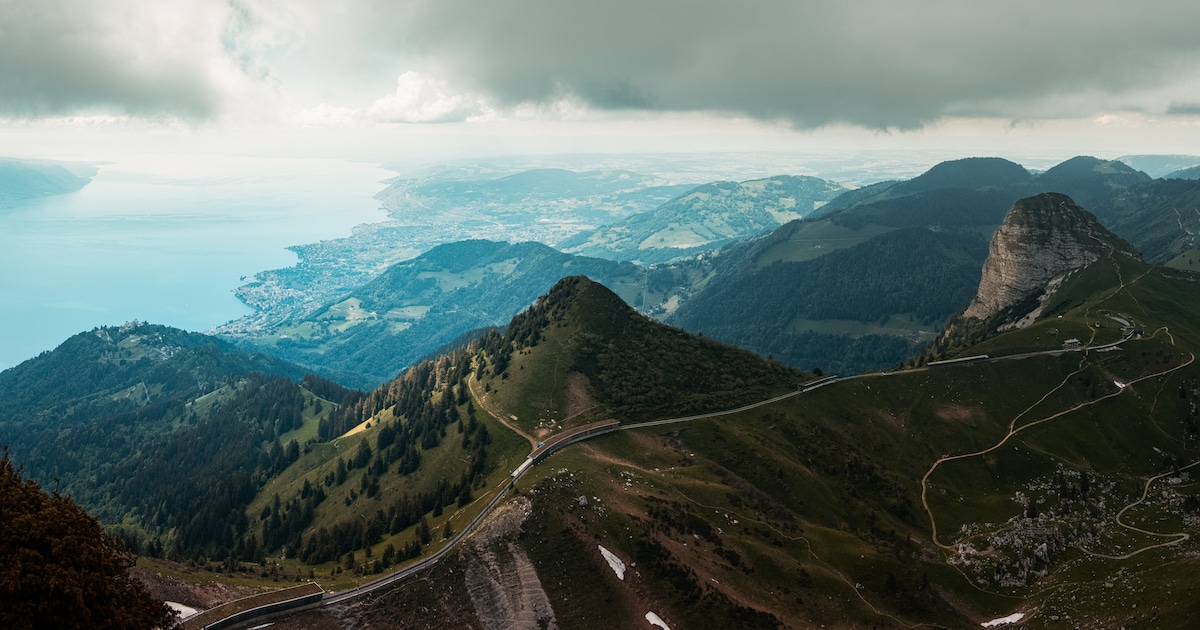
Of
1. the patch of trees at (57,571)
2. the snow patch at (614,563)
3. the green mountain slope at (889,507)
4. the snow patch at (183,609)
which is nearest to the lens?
the patch of trees at (57,571)

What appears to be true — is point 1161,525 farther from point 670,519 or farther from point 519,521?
point 519,521

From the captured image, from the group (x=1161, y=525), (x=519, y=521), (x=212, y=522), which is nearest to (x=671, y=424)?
(x=519, y=521)

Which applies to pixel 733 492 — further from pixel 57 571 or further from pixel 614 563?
pixel 57 571

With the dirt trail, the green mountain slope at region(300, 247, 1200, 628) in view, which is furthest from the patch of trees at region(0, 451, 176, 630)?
the dirt trail

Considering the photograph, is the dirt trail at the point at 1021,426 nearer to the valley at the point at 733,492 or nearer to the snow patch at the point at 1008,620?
the valley at the point at 733,492

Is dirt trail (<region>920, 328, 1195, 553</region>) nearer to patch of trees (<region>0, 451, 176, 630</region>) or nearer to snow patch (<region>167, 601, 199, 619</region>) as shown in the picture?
snow patch (<region>167, 601, 199, 619</region>)

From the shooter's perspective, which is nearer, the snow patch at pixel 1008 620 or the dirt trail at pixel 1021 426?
the snow patch at pixel 1008 620

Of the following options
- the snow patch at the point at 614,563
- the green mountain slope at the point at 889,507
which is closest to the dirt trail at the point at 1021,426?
the green mountain slope at the point at 889,507

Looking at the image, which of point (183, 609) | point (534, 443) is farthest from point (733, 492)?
point (183, 609)
